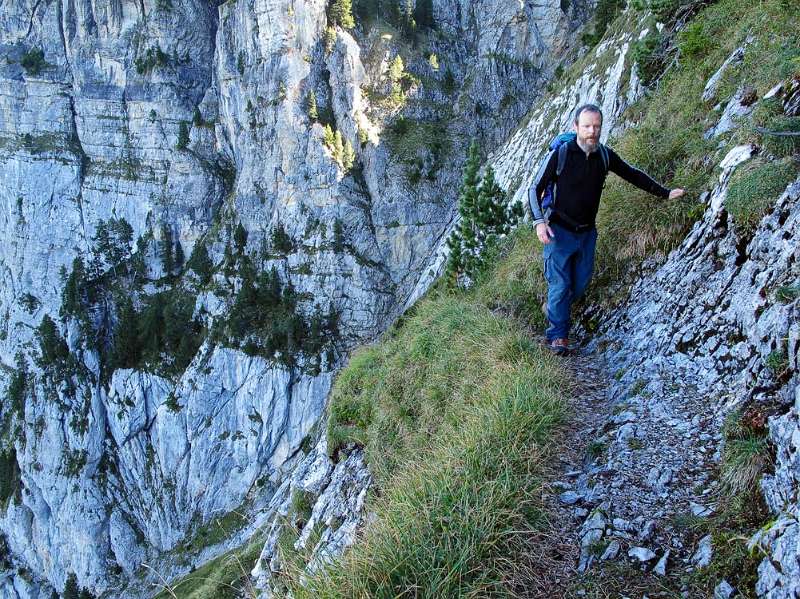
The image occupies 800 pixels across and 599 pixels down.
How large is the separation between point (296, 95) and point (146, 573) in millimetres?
51005

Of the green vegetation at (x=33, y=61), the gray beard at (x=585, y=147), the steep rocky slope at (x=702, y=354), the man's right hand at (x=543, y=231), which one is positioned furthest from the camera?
the green vegetation at (x=33, y=61)

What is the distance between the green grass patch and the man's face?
7.72 ft

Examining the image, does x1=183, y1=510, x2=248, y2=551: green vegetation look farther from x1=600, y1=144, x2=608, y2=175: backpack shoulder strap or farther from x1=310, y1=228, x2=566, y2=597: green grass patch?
x1=600, y1=144, x2=608, y2=175: backpack shoulder strap

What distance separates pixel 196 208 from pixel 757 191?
56.8m

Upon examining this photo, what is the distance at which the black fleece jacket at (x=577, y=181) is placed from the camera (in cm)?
500

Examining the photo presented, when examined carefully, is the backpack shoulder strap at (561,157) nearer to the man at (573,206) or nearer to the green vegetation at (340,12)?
the man at (573,206)

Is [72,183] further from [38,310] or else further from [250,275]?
[250,275]

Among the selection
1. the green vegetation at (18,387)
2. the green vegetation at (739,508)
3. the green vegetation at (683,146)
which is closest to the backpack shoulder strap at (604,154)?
the green vegetation at (683,146)

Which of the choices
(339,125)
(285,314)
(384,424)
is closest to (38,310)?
(285,314)

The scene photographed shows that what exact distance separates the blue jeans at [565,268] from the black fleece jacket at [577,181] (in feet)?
0.71

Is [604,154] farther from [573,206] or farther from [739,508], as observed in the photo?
[739,508]

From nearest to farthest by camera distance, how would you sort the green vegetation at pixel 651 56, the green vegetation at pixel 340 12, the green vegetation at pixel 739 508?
1. the green vegetation at pixel 739 508
2. the green vegetation at pixel 651 56
3. the green vegetation at pixel 340 12

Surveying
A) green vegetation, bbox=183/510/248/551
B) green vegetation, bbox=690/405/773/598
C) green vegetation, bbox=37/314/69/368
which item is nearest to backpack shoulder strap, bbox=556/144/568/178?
green vegetation, bbox=690/405/773/598

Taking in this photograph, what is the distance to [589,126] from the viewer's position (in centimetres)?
477
